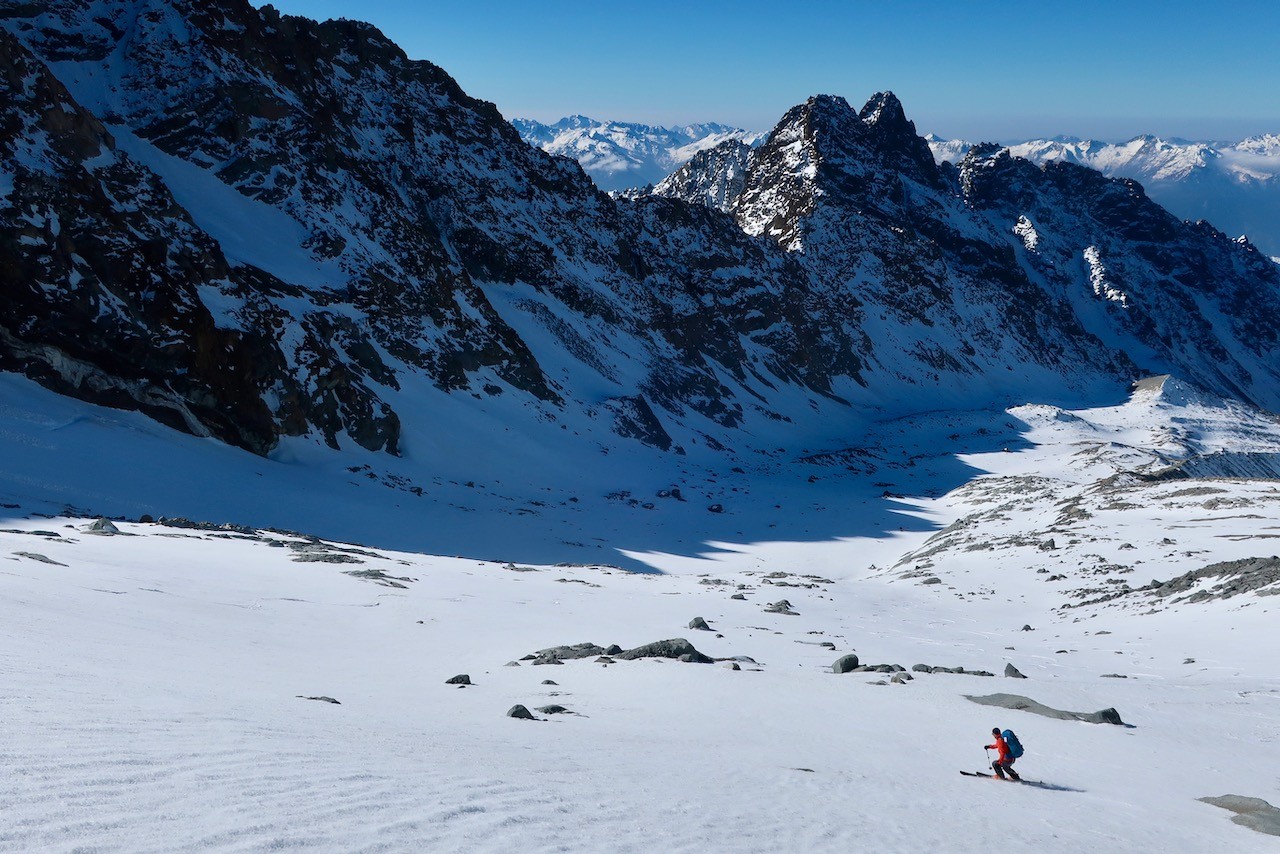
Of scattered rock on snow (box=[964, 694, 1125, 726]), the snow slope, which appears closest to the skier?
the snow slope

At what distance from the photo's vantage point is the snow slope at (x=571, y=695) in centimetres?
754

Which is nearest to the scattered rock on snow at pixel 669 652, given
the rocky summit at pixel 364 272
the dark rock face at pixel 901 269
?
the rocky summit at pixel 364 272

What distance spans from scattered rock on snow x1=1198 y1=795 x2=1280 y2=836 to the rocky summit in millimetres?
47867

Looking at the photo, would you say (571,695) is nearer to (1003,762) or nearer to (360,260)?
(1003,762)

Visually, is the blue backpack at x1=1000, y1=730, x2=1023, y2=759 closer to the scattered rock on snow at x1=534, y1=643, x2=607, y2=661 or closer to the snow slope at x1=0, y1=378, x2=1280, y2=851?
the snow slope at x1=0, y1=378, x2=1280, y2=851

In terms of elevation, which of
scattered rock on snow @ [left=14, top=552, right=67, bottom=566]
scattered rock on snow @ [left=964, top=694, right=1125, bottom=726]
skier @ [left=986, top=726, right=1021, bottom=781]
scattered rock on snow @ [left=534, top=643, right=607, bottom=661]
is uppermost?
skier @ [left=986, top=726, right=1021, bottom=781]

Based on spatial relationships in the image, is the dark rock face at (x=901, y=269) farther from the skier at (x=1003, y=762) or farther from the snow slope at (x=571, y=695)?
the skier at (x=1003, y=762)

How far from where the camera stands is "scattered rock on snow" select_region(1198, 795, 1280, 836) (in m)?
10.7

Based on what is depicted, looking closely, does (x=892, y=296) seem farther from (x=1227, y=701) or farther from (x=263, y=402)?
(x=1227, y=701)

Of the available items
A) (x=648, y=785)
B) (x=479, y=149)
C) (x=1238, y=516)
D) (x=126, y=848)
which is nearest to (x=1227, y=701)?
(x=648, y=785)

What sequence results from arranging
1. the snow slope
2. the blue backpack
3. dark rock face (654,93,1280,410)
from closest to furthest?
the snow slope < the blue backpack < dark rock face (654,93,1280,410)

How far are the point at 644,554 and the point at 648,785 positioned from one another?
43.5 metres

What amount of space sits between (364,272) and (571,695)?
64951mm

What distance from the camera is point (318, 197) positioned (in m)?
76.4
